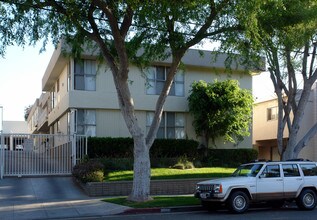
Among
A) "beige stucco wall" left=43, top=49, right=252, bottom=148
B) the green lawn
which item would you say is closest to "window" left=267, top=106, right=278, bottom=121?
"beige stucco wall" left=43, top=49, right=252, bottom=148

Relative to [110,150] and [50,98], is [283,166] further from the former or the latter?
[50,98]

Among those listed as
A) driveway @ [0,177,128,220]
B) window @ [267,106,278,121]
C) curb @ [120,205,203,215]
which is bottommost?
curb @ [120,205,203,215]

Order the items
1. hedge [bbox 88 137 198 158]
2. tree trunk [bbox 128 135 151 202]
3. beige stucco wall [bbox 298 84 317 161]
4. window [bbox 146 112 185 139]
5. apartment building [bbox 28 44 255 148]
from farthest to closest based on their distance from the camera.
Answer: beige stucco wall [bbox 298 84 317 161]
window [bbox 146 112 185 139]
apartment building [bbox 28 44 255 148]
hedge [bbox 88 137 198 158]
tree trunk [bbox 128 135 151 202]

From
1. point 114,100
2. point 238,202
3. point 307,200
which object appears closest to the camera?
point 238,202

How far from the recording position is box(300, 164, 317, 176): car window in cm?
1570

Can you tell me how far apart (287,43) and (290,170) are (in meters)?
5.03

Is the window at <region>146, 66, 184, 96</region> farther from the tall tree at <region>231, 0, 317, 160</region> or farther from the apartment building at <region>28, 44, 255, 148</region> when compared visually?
the tall tree at <region>231, 0, 317, 160</region>

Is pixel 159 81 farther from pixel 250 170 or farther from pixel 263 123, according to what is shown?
pixel 263 123

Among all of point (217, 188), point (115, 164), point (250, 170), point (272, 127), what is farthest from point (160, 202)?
point (272, 127)

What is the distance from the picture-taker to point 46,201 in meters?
17.1

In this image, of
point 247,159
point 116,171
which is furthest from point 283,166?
point 247,159

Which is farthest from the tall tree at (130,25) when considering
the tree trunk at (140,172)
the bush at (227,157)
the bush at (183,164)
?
the bush at (227,157)

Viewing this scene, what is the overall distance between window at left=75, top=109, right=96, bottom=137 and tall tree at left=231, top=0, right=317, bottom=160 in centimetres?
995

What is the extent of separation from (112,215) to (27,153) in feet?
28.7
